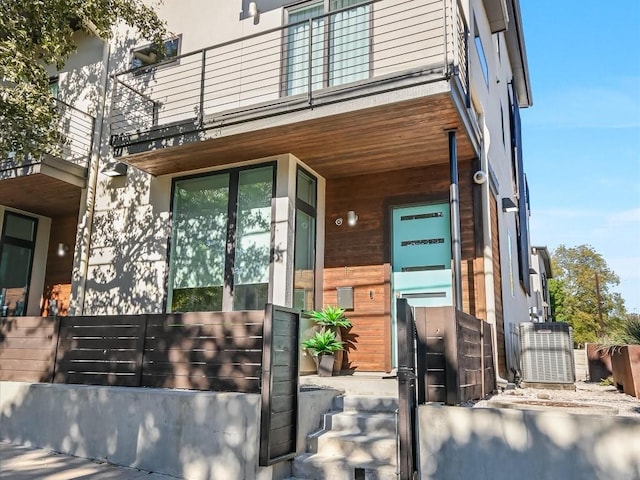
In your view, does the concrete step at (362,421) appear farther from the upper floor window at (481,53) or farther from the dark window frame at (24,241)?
the dark window frame at (24,241)

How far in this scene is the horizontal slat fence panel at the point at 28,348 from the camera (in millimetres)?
6008

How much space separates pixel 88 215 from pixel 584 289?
126ft

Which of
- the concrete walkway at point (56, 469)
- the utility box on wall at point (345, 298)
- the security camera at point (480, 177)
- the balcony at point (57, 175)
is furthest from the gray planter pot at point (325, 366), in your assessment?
the balcony at point (57, 175)

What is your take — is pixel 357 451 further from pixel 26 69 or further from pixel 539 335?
pixel 26 69

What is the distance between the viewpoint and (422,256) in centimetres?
763

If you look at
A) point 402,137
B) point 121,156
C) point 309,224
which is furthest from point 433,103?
point 121,156

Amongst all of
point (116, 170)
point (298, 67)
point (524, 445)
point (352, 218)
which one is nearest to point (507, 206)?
point (352, 218)

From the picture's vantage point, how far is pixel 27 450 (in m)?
5.38

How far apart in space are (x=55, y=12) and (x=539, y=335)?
7.97m

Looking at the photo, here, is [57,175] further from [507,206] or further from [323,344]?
[507,206]

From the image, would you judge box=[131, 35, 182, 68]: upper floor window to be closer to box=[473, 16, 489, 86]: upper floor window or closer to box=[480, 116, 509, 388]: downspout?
box=[473, 16, 489, 86]: upper floor window

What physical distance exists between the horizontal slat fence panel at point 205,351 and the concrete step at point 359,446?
0.81m

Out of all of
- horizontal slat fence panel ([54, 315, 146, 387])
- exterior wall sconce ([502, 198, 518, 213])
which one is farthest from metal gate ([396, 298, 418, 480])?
exterior wall sconce ([502, 198, 518, 213])

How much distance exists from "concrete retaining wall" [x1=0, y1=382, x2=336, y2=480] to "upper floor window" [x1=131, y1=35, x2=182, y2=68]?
19.5 ft
